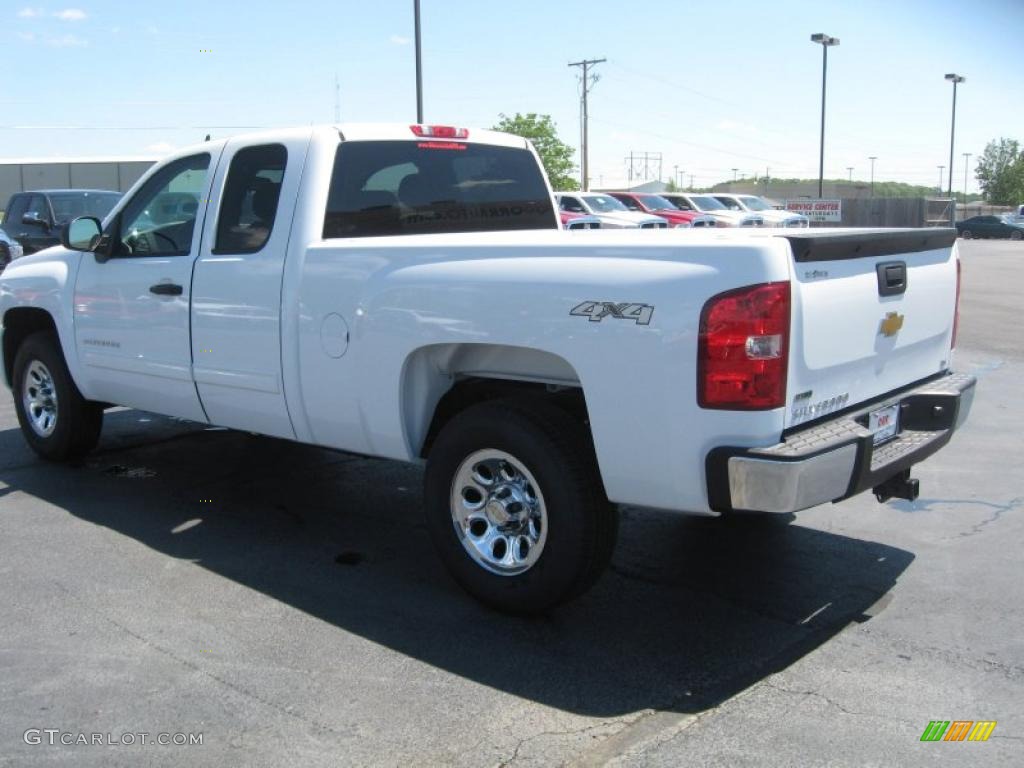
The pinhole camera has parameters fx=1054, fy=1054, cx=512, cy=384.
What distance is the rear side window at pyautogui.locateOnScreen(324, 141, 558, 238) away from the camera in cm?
530

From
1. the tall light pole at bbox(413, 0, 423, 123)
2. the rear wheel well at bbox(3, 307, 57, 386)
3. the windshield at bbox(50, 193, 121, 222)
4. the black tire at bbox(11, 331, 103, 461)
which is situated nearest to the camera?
the black tire at bbox(11, 331, 103, 461)

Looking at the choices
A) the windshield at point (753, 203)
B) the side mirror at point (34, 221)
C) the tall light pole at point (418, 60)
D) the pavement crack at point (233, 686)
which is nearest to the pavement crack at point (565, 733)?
the pavement crack at point (233, 686)

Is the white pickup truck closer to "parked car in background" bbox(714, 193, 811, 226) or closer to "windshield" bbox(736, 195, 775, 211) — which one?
"parked car in background" bbox(714, 193, 811, 226)

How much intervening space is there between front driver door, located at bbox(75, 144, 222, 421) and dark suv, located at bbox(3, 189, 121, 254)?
11.5 meters

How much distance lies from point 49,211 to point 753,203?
1148 inches

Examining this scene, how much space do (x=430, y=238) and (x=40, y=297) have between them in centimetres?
336

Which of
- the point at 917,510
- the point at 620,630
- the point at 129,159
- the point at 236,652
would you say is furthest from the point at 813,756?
the point at 129,159

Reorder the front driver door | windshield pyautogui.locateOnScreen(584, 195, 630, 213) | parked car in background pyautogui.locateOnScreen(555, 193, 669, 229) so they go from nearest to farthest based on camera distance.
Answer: the front driver door
parked car in background pyautogui.locateOnScreen(555, 193, 669, 229)
windshield pyautogui.locateOnScreen(584, 195, 630, 213)

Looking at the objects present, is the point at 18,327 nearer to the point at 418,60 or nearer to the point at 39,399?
the point at 39,399

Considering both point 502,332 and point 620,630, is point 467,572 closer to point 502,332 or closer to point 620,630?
point 620,630

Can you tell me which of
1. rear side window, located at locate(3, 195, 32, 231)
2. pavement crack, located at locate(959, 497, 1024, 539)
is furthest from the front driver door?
rear side window, located at locate(3, 195, 32, 231)

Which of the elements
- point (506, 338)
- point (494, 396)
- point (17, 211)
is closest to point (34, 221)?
point (17, 211)

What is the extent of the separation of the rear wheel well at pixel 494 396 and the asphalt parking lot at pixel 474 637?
0.77 metres

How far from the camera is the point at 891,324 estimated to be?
172 inches
